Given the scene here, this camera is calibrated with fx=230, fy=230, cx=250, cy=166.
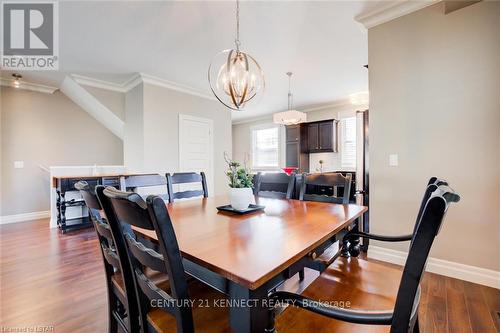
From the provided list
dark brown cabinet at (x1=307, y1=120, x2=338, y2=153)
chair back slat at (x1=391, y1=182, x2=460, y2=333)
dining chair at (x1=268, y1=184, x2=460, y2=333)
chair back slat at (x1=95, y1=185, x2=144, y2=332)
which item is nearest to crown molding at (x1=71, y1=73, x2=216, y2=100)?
dark brown cabinet at (x1=307, y1=120, x2=338, y2=153)

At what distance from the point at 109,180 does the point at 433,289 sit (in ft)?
14.5

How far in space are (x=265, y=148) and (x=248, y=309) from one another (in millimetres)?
6909

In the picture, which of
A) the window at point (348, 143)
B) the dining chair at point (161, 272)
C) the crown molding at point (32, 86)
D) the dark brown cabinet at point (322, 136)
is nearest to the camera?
the dining chair at point (161, 272)

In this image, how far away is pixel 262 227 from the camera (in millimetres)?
1170

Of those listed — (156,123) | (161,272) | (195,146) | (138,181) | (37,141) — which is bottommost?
(161,272)

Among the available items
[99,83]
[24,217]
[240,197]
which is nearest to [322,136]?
[240,197]

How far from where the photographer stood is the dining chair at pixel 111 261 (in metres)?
1.04

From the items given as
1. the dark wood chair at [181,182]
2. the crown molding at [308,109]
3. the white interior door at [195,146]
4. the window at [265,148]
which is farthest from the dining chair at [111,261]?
the window at [265,148]

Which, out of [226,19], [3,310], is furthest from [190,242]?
[226,19]

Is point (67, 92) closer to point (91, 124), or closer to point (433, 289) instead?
point (91, 124)

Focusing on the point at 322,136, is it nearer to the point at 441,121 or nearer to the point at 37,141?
the point at 441,121

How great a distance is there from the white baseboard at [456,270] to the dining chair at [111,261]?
2407 millimetres

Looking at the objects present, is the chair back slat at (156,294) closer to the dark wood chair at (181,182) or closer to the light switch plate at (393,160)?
the dark wood chair at (181,182)

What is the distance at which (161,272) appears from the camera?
0.75m
